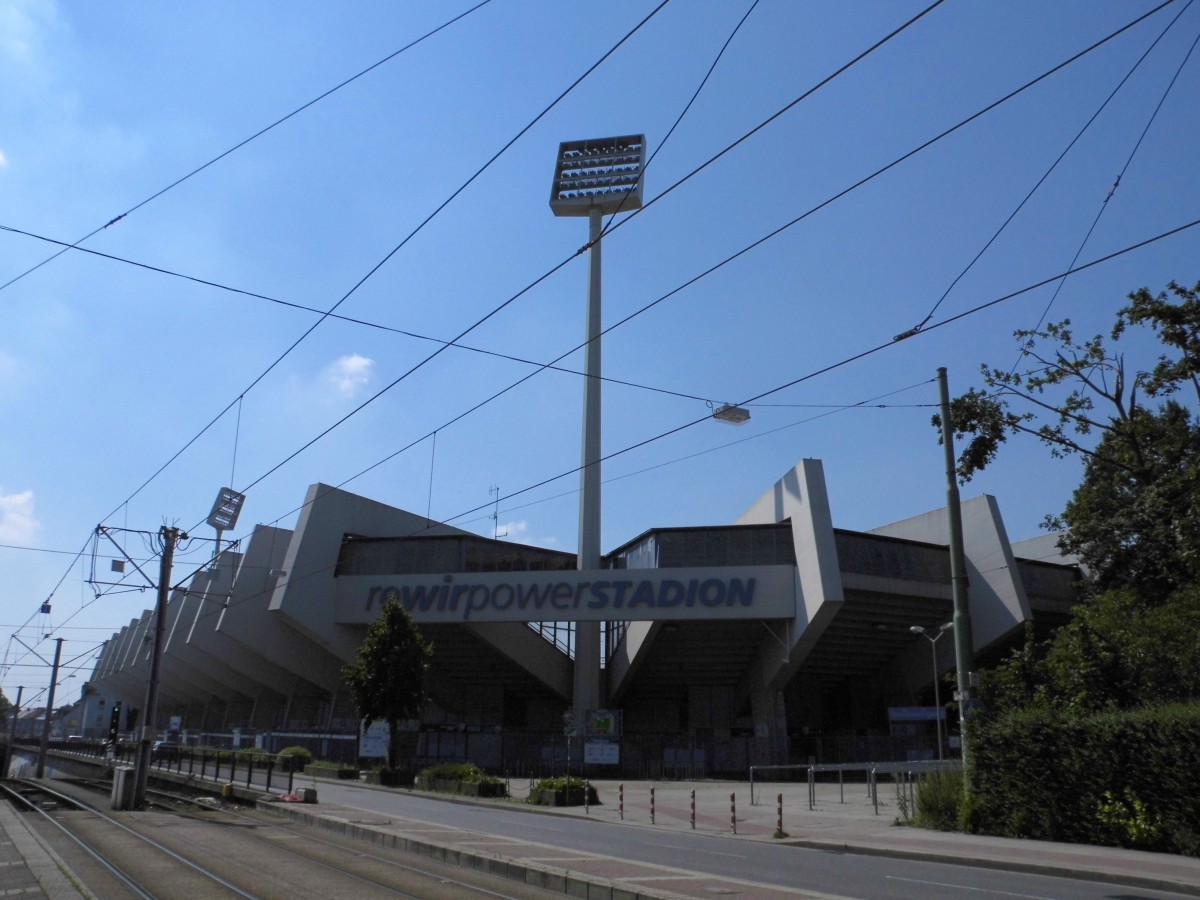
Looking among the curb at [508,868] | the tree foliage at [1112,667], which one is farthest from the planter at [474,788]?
the tree foliage at [1112,667]

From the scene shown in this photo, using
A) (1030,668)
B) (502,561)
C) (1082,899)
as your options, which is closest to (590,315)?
(502,561)

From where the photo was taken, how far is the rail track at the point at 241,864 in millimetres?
10070

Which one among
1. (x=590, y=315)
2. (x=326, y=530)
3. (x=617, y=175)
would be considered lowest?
(x=326, y=530)

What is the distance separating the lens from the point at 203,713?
269ft

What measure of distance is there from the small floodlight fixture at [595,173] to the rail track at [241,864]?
35070 mm

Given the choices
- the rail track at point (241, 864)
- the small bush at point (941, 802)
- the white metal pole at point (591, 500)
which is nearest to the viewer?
the rail track at point (241, 864)

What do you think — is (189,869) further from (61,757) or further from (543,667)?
(61,757)

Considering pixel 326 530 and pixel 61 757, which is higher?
pixel 326 530

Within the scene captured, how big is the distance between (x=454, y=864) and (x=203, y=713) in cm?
7835

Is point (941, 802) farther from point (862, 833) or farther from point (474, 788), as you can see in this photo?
point (474, 788)

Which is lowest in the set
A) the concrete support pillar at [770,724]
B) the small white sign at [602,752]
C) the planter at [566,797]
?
the planter at [566,797]

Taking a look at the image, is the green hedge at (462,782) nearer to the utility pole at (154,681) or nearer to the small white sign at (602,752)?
the small white sign at (602,752)

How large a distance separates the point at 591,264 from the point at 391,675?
22722mm

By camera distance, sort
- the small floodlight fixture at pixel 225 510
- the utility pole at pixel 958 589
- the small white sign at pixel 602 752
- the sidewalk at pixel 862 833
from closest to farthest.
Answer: the sidewalk at pixel 862 833
the utility pole at pixel 958 589
the small white sign at pixel 602 752
the small floodlight fixture at pixel 225 510
